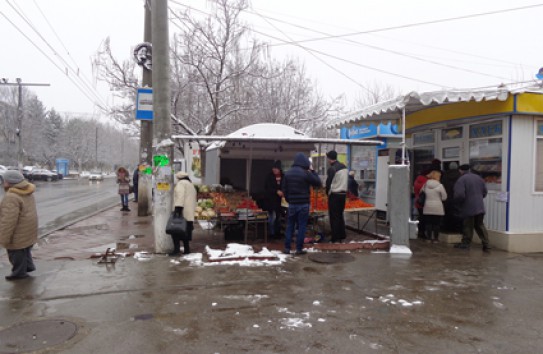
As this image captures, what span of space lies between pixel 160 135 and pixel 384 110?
463 centimetres

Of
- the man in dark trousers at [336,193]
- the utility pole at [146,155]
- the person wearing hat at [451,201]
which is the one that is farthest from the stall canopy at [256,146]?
the utility pole at [146,155]

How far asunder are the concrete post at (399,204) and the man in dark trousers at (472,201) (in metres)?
1.13

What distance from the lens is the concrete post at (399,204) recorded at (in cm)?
771

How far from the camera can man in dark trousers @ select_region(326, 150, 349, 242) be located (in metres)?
7.86

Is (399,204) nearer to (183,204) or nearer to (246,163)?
(183,204)

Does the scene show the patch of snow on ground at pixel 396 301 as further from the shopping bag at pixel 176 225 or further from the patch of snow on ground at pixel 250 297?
the shopping bag at pixel 176 225

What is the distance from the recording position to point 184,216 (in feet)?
23.9

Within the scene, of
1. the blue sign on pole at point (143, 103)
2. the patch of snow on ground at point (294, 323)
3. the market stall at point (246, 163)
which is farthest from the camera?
the blue sign on pole at point (143, 103)

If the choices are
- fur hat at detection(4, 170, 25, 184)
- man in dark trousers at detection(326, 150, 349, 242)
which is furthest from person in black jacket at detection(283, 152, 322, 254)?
fur hat at detection(4, 170, 25, 184)

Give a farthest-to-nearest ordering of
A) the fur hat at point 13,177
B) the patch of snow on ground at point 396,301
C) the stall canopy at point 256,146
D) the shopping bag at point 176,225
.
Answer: the stall canopy at point 256,146
the shopping bag at point 176,225
the fur hat at point 13,177
the patch of snow on ground at point 396,301

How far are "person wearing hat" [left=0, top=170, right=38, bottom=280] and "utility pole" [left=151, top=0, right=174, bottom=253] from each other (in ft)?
6.96

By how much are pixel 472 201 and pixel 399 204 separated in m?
1.50

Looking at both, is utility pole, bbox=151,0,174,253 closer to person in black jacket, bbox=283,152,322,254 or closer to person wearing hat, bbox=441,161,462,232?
person in black jacket, bbox=283,152,322,254

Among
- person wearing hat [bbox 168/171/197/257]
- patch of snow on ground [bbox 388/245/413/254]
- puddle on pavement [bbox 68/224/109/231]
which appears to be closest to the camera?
person wearing hat [bbox 168/171/197/257]
